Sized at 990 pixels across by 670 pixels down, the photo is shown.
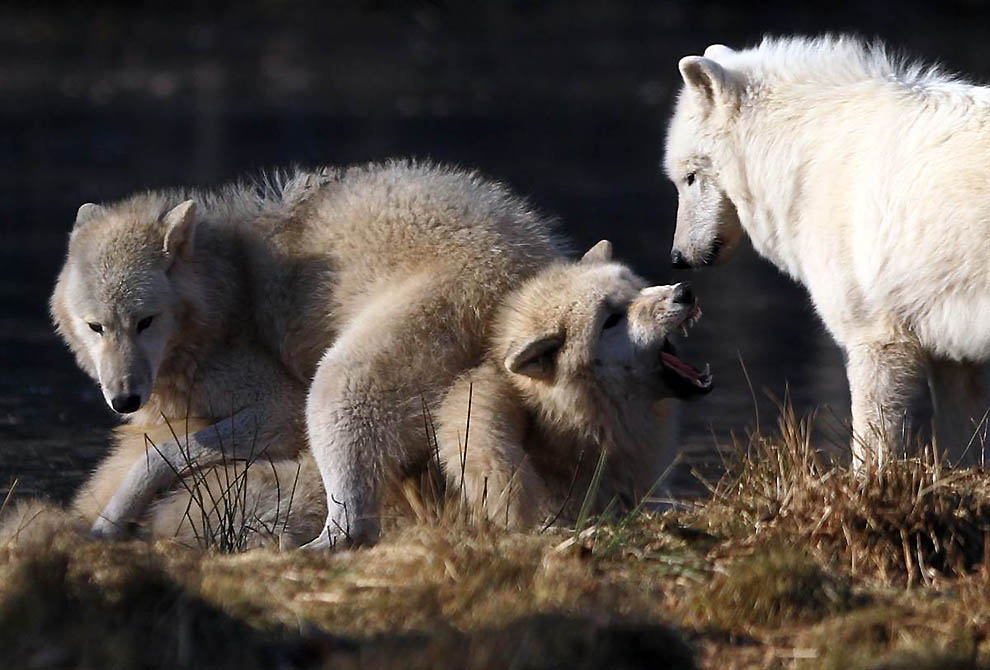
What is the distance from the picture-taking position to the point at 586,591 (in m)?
4.85

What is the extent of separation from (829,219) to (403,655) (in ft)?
11.0

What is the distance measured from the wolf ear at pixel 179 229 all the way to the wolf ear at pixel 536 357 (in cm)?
159

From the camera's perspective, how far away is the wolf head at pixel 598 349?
21.3 feet

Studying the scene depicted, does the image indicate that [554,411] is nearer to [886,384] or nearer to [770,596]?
[886,384]

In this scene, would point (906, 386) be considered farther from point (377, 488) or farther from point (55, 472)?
point (55, 472)

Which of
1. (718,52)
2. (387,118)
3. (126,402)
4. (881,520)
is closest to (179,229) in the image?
(126,402)

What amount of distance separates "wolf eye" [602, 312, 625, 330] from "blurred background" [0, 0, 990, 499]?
1489mm

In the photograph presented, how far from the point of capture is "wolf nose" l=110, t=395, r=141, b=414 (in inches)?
266

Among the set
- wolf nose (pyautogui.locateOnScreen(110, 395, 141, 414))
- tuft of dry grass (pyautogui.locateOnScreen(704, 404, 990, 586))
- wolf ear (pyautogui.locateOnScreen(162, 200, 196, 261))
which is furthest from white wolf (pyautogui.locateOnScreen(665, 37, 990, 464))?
wolf nose (pyautogui.locateOnScreen(110, 395, 141, 414))

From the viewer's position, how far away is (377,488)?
648 centimetres

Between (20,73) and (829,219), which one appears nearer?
(829,219)

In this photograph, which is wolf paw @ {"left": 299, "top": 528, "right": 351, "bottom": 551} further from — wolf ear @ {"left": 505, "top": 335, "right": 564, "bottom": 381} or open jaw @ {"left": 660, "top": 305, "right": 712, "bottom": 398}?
open jaw @ {"left": 660, "top": 305, "right": 712, "bottom": 398}

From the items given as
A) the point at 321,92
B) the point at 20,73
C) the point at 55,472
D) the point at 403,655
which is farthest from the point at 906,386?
the point at 20,73

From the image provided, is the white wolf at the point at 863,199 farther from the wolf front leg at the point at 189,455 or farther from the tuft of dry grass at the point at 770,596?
the wolf front leg at the point at 189,455
